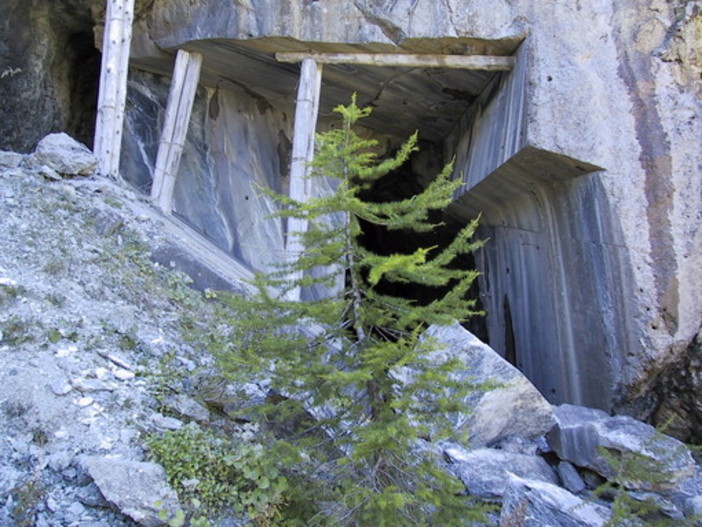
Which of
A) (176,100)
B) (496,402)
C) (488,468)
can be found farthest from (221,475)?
(176,100)

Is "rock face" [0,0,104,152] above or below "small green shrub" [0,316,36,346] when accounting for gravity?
above

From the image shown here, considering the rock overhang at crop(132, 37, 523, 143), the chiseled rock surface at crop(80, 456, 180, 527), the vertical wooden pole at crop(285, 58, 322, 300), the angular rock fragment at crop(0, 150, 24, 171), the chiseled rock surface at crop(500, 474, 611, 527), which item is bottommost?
the chiseled rock surface at crop(500, 474, 611, 527)

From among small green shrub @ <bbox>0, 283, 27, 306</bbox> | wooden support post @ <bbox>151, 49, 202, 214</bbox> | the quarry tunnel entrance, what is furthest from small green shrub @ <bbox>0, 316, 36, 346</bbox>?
wooden support post @ <bbox>151, 49, 202, 214</bbox>

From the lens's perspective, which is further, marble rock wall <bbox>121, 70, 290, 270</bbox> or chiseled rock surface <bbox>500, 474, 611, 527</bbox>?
marble rock wall <bbox>121, 70, 290, 270</bbox>

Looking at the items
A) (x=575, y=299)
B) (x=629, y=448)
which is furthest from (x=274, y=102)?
(x=629, y=448)

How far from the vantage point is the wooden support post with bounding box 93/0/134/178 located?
750 centimetres

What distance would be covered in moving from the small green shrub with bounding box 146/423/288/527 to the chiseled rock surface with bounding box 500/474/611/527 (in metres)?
1.41

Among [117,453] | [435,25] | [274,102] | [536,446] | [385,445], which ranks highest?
[435,25]

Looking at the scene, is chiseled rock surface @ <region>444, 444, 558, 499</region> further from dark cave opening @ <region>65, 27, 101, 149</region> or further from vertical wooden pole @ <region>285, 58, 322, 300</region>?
dark cave opening @ <region>65, 27, 101, 149</region>

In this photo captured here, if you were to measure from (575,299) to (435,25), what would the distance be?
3765 mm

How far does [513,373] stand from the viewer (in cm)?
512

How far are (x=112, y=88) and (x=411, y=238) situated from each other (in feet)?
25.1

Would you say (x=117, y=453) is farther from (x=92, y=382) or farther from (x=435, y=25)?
(x=435, y=25)

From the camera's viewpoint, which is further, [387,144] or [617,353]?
[387,144]
